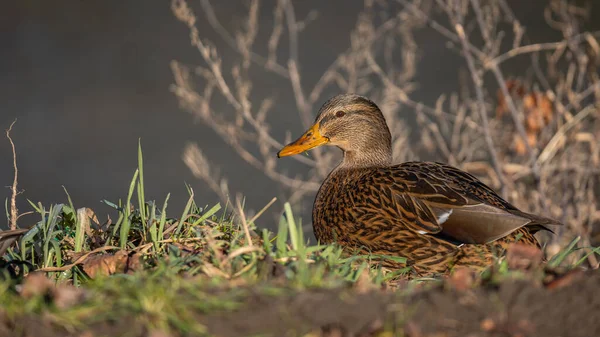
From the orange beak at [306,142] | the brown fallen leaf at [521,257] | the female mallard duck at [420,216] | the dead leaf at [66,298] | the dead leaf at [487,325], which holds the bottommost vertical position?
the female mallard duck at [420,216]

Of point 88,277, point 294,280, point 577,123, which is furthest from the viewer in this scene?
point 577,123

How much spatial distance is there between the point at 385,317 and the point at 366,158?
10.6 ft

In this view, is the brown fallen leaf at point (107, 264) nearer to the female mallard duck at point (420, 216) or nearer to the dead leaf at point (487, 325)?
the female mallard duck at point (420, 216)

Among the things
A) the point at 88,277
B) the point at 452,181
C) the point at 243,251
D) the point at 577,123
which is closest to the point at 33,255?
the point at 88,277

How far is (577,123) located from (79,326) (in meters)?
5.54

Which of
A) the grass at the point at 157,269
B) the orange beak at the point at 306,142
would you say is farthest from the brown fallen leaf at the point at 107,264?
the orange beak at the point at 306,142

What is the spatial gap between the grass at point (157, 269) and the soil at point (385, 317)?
0.03 m

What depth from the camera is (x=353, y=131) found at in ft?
17.5

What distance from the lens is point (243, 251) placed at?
276cm

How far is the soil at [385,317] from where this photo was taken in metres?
2.12

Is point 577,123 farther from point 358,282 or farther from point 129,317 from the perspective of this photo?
point 129,317

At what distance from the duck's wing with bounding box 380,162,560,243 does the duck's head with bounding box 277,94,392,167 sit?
2.22 ft

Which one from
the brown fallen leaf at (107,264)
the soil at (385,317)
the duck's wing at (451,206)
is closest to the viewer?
the soil at (385,317)

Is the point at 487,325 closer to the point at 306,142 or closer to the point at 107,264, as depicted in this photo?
the point at 107,264
